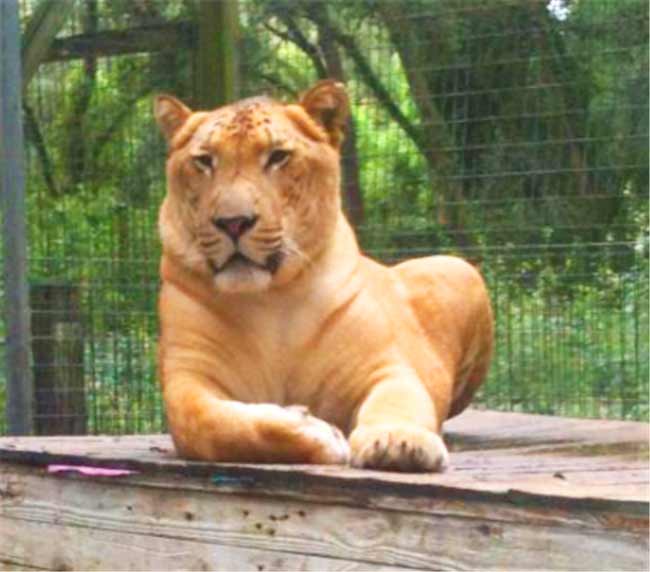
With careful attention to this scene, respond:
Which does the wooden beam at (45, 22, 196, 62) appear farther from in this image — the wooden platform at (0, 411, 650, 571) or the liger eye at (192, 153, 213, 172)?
the liger eye at (192, 153, 213, 172)

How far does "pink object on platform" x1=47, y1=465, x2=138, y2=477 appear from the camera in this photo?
3086mm

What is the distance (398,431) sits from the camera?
286cm

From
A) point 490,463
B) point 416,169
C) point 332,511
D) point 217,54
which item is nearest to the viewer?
point 332,511

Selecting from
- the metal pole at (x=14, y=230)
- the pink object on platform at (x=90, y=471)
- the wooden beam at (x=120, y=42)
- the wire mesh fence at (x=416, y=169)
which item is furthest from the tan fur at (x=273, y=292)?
the wooden beam at (x=120, y=42)

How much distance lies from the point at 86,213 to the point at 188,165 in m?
1.65

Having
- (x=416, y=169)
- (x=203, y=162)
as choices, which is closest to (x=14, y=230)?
(x=416, y=169)

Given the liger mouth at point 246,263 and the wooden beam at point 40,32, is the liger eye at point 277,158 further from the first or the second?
the wooden beam at point 40,32

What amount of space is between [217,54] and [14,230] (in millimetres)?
746

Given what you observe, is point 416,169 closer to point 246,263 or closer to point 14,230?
point 14,230

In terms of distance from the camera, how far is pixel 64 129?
503 cm

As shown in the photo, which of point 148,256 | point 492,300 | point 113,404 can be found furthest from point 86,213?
point 492,300

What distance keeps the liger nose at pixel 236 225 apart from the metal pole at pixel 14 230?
1.49 metres

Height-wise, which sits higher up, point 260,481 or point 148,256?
point 148,256

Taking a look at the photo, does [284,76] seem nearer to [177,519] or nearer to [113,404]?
[113,404]
